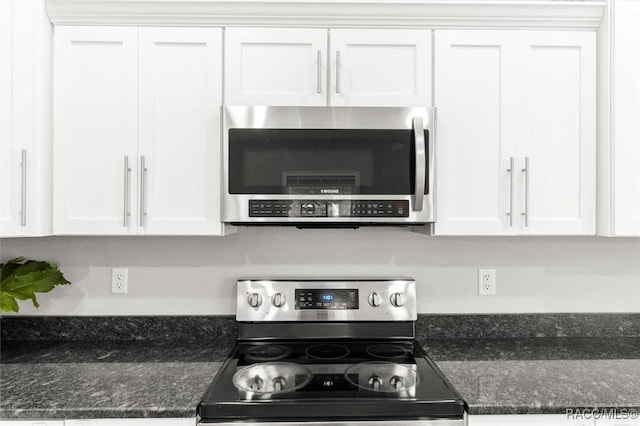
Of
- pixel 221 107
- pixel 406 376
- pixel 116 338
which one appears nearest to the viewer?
pixel 406 376

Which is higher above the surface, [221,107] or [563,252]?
[221,107]

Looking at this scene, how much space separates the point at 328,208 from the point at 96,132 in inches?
36.1

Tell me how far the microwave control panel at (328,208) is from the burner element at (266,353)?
546 mm

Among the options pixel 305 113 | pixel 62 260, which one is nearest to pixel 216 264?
pixel 62 260

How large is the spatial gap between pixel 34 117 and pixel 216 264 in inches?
35.3

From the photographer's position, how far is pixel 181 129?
164 cm

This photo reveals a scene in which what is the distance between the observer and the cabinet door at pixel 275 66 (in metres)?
1.64

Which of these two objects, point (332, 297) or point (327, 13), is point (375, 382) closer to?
point (332, 297)

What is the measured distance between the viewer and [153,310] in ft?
6.39

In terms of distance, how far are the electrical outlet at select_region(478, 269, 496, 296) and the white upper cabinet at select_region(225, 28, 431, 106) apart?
83cm

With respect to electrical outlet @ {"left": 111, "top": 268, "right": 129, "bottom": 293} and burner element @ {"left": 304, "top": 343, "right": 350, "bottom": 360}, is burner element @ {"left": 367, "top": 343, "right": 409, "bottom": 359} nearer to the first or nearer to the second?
burner element @ {"left": 304, "top": 343, "right": 350, "bottom": 360}

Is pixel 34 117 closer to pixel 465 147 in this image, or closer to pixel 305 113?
pixel 305 113

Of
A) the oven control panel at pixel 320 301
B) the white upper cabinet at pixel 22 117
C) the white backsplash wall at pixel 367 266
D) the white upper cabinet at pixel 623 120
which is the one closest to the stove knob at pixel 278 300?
the oven control panel at pixel 320 301

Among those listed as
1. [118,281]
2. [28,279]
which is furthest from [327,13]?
[28,279]
